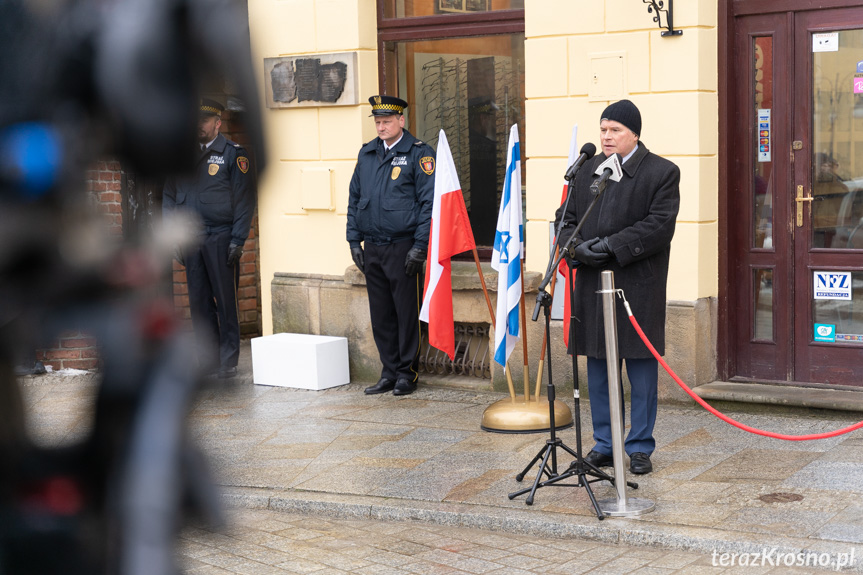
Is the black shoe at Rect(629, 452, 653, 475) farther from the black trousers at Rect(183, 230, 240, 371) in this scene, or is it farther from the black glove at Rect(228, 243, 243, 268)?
the black glove at Rect(228, 243, 243, 268)

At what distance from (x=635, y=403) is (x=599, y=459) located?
1.19 feet

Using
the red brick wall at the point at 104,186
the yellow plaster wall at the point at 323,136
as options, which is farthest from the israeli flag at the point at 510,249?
the red brick wall at the point at 104,186

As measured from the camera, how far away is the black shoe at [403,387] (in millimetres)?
8875

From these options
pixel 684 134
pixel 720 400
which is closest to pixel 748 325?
pixel 720 400

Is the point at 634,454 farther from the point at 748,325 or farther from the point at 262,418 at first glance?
the point at 262,418

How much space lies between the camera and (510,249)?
6.98 meters

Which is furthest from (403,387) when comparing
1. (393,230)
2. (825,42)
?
(825,42)

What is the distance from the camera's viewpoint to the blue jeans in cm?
621

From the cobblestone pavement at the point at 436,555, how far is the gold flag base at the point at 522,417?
1719 millimetres

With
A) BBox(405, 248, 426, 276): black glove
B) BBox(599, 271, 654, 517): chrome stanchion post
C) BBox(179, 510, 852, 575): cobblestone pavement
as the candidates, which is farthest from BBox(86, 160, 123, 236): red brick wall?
BBox(405, 248, 426, 276): black glove

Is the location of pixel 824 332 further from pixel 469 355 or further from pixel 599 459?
pixel 469 355

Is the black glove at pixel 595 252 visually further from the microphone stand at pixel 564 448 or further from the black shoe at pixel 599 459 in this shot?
the black shoe at pixel 599 459

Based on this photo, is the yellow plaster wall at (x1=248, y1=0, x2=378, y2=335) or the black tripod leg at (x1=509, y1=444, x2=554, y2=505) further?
the yellow plaster wall at (x1=248, y1=0, x2=378, y2=335)

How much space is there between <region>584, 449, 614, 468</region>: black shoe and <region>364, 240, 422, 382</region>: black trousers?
2834mm
